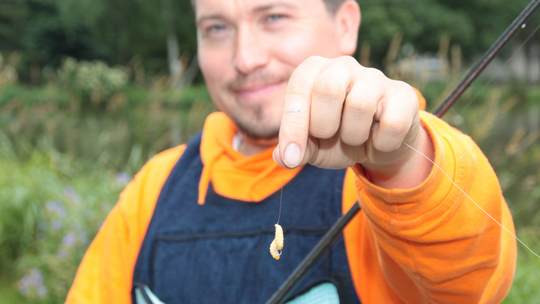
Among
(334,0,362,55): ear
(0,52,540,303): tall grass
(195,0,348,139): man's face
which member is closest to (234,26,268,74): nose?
(195,0,348,139): man's face

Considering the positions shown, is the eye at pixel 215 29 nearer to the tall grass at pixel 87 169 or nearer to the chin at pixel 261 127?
the chin at pixel 261 127

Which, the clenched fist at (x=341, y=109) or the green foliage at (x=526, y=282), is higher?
the clenched fist at (x=341, y=109)

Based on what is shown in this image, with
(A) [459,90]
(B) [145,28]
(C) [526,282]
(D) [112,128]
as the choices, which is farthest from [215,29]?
(B) [145,28]

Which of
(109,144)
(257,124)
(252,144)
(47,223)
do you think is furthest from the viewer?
(109,144)

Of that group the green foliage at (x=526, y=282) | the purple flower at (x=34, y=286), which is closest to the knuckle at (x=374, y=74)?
the green foliage at (x=526, y=282)

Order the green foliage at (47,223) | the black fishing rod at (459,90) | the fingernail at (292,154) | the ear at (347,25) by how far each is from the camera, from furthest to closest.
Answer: the green foliage at (47,223) → the ear at (347,25) → the black fishing rod at (459,90) → the fingernail at (292,154)

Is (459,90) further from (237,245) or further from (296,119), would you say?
(237,245)

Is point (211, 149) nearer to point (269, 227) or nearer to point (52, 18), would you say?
point (269, 227)

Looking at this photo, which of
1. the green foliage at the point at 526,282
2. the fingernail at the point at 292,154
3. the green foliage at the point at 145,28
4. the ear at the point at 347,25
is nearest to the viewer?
the fingernail at the point at 292,154
